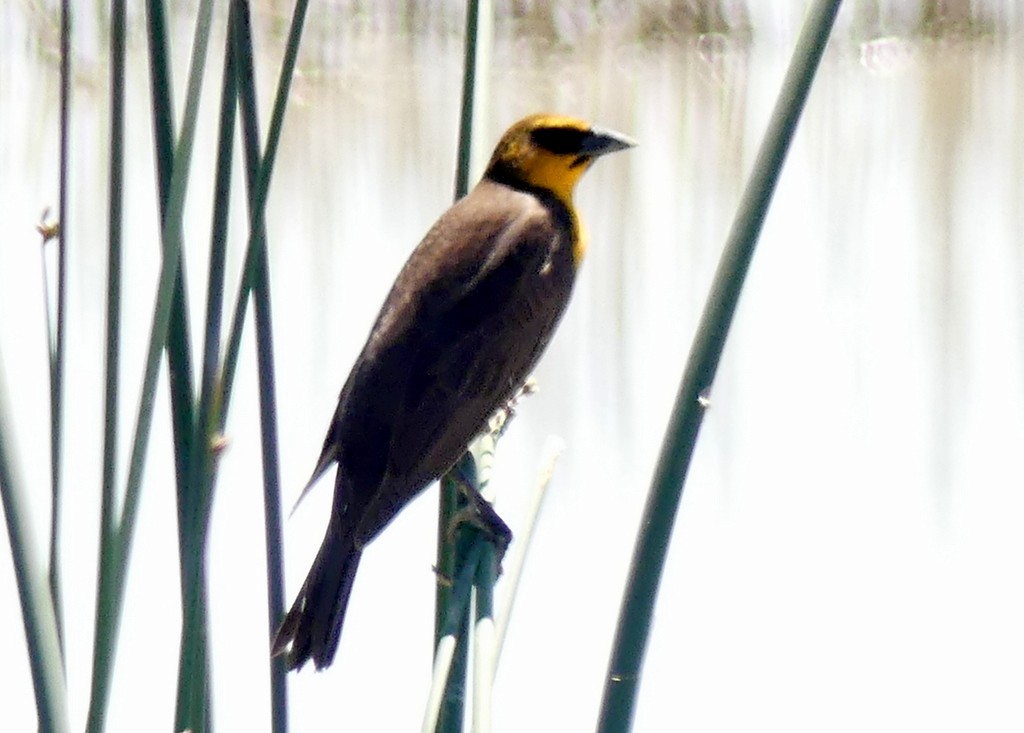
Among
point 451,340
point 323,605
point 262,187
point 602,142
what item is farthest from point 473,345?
point 262,187

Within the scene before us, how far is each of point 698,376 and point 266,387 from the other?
1.37 ft

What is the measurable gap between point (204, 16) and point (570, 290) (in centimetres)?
133

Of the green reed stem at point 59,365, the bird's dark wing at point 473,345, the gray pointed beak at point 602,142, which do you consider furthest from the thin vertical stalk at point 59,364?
the gray pointed beak at point 602,142

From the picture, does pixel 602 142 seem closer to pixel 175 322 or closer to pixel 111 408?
pixel 175 322

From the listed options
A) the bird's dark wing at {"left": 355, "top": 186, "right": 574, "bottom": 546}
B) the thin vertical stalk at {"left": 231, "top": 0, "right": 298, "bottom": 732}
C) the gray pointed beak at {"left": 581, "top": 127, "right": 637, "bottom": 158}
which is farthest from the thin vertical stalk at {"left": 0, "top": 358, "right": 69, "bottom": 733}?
the gray pointed beak at {"left": 581, "top": 127, "right": 637, "bottom": 158}

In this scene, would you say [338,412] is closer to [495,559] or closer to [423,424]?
[423,424]

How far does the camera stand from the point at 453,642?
3.93 feet

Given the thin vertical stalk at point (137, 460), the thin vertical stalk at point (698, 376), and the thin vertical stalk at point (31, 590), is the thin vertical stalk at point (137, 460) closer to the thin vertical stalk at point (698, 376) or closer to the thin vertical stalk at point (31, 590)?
the thin vertical stalk at point (31, 590)

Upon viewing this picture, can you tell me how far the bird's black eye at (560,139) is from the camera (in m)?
2.51

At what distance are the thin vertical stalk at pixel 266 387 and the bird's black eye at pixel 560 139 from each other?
118 centimetres

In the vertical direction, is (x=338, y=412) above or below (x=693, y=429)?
below

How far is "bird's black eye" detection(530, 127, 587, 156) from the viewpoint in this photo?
2510mm

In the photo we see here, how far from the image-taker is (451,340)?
7.16 ft

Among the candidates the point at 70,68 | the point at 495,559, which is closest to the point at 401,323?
the point at 495,559
